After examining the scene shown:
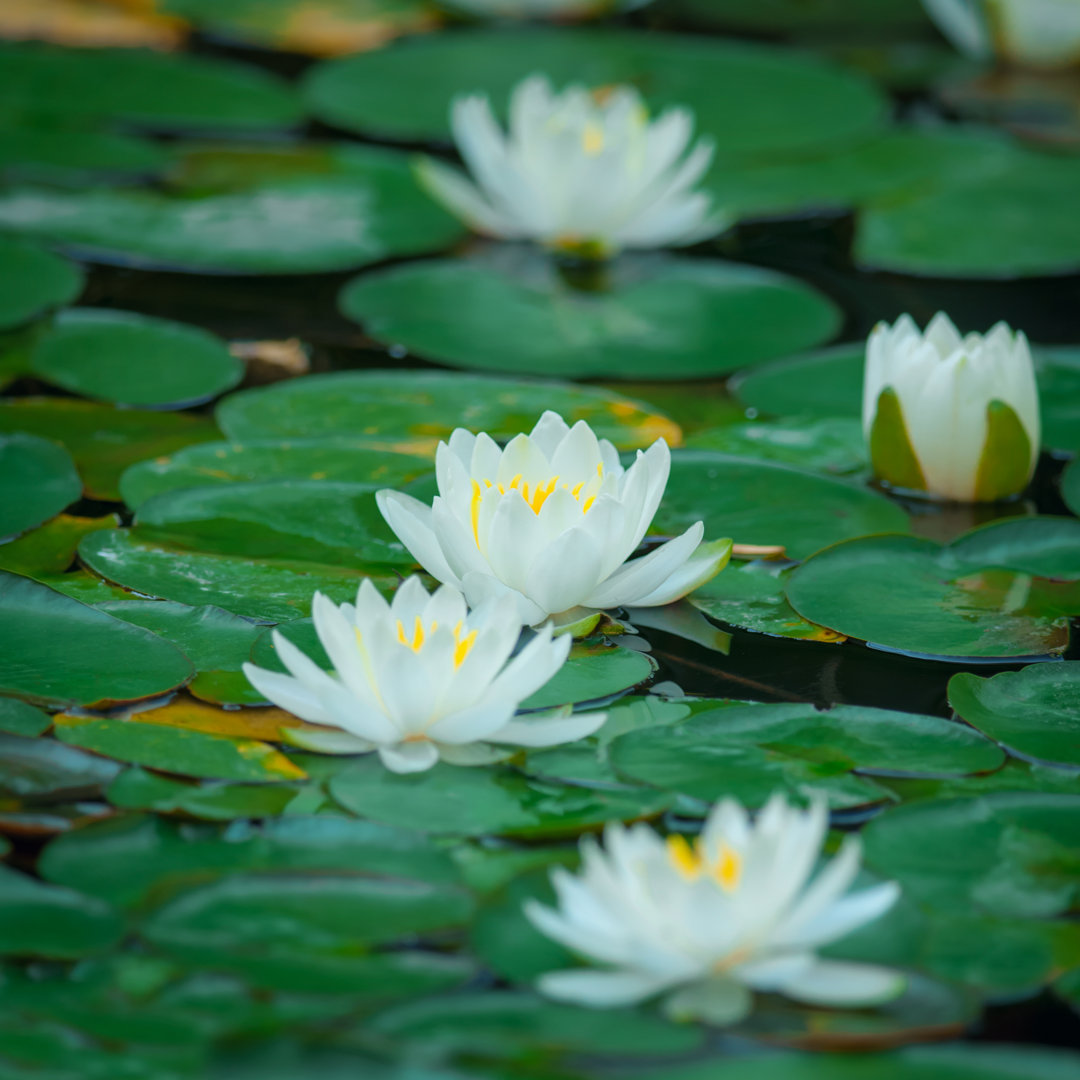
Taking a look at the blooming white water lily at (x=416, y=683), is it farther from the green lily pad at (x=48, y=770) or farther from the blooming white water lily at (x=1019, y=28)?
the blooming white water lily at (x=1019, y=28)

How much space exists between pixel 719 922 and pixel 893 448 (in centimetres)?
127

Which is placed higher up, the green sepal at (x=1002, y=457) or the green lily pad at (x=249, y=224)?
the green lily pad at (x=249, y=224)

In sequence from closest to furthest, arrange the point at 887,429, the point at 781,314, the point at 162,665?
1. the point at 162,665
2. the point at 887,429
3. the point at 781,314

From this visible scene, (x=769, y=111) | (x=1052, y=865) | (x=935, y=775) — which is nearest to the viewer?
(x=1052, y=865)

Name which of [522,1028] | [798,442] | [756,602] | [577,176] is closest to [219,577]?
[756,602]

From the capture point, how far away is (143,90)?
404 cm

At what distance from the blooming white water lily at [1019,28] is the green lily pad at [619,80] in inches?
18.1

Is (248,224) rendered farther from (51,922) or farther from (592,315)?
(51,922)

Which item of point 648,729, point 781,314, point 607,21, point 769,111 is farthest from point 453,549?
point 607,21

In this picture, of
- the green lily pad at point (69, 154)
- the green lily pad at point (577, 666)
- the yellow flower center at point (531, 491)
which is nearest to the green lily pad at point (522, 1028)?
the green lily pad at point (577, 666)

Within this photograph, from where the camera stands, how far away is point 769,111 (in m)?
4.06

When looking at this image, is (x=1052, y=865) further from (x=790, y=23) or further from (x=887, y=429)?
(x=790, y=23)

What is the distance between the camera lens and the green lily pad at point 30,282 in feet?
9.40

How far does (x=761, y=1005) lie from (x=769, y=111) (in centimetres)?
319
